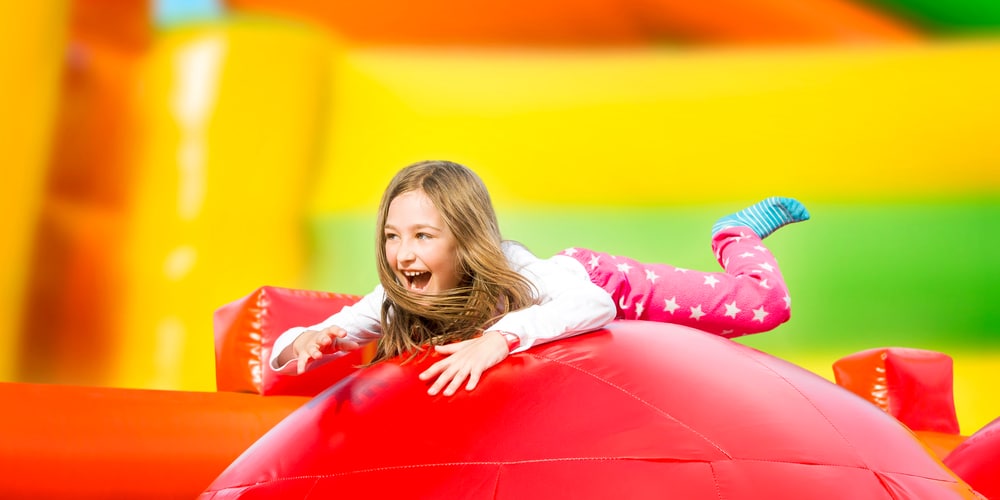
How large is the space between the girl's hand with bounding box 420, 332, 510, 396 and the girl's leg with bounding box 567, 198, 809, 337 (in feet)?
1.91

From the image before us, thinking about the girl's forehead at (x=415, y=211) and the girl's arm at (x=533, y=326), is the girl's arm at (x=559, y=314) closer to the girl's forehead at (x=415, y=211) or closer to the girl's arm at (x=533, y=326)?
the girl's arm at (x=533, y=326)

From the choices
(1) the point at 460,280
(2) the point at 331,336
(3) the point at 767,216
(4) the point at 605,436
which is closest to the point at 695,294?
(3) the point at 767,216

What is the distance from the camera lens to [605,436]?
3.42 feet

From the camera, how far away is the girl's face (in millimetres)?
1407

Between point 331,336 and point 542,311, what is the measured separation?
1.08 feet

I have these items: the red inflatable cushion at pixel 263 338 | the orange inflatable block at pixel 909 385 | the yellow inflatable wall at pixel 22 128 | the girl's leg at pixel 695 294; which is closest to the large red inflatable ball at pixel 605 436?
the girl's leg at pixel 695 294

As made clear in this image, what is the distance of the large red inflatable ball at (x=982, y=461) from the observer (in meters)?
1.68

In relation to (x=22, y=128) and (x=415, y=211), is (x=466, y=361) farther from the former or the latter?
(x=22, y=128)

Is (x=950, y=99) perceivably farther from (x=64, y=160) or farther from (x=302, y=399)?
(x=64, y=160)

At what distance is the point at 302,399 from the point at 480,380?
1.12 meters

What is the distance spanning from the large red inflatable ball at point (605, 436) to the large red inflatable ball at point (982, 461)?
506 mm

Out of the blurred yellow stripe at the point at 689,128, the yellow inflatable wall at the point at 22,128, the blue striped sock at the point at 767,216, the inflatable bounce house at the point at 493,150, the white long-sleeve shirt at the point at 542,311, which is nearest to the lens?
the white long-sleeve shirt at the point at 542,311

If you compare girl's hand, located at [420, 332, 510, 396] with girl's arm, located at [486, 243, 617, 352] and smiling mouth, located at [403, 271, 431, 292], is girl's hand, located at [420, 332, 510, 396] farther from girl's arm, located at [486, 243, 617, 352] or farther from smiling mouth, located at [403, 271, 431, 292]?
smiling mouth, located at [403, 271, 431, 292]

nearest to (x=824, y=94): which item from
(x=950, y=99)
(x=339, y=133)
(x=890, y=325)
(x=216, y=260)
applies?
(x=950, y=99)
